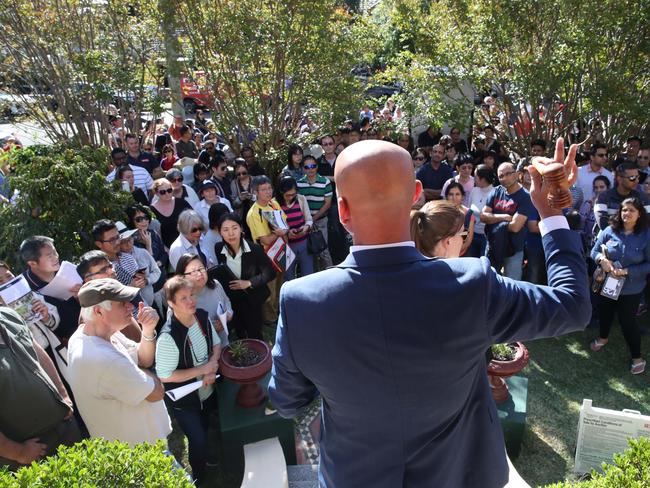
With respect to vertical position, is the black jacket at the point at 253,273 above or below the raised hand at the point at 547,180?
below

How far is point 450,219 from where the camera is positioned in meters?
3.08

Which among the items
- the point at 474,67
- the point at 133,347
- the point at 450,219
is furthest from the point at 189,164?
the point at 450,219

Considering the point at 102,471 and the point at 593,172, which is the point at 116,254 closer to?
the point at 102,471

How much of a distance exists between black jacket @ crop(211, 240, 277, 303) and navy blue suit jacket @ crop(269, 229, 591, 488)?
3.91 meters

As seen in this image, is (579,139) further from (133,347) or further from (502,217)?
(133,347)

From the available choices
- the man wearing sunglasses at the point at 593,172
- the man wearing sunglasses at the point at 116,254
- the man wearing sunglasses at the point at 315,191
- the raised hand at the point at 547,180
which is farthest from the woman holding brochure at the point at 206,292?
the man wearing sunglasses at the point at 593,172

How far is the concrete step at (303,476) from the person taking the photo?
392 centimetres

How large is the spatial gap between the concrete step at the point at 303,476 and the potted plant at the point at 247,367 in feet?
1.90

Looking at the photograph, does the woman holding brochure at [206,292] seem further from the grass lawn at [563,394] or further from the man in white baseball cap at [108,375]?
the grass lawn at [563,394]

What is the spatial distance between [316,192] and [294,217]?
762 mm

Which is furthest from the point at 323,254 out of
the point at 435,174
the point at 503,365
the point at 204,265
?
the point at 503,365

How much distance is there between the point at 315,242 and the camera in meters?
6.82

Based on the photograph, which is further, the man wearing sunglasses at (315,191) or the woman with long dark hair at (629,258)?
the man wearing sunglasses at (315,191)

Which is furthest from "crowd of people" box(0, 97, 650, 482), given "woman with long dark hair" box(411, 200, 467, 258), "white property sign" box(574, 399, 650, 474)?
"white property sign" box(574, 399, 650, 474)
